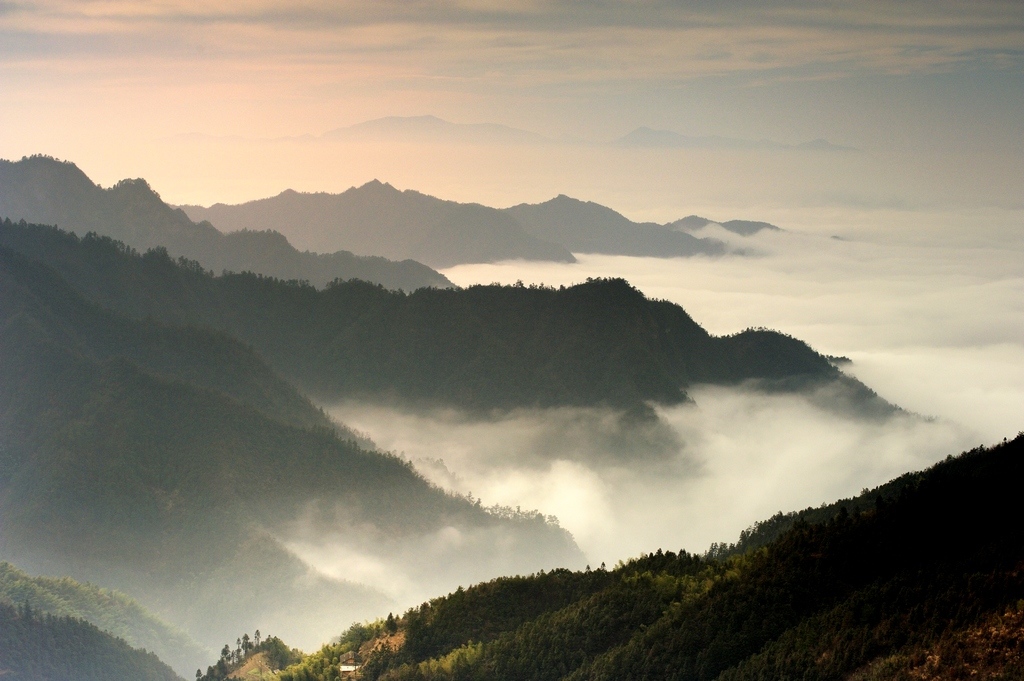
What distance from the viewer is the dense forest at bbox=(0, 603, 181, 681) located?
15712 cm

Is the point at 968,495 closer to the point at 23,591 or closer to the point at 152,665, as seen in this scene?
the point at 152,665

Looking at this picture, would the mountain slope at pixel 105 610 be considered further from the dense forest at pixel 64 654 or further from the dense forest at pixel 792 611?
the dense forest at pixel 792 611

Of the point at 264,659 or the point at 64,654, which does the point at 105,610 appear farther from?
the point at 264,659

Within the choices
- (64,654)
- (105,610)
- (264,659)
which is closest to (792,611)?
(264,659)

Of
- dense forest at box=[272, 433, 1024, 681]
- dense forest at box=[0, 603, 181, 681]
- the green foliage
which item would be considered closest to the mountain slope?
dense forest at box=[0, 603, 181, 681]

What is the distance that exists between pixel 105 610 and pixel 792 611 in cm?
12305

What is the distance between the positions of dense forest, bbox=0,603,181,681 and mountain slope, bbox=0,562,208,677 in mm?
11141

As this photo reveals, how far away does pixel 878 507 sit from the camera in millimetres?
97438

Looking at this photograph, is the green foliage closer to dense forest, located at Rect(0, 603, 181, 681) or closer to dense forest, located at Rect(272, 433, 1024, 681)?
dense forest, located at Rect(0, 603, 181, 681)

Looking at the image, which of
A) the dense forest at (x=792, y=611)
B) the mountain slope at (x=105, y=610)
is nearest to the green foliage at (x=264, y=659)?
the dense forest at (x=792, y=611)

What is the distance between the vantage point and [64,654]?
6289 inches

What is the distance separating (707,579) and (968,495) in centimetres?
2280

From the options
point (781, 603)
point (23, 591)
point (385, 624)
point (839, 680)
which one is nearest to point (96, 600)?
point (23, 591)

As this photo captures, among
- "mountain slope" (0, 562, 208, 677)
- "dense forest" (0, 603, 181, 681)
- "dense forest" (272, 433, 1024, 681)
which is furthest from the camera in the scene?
"mountain slope" (0, 562, 208, 677)
